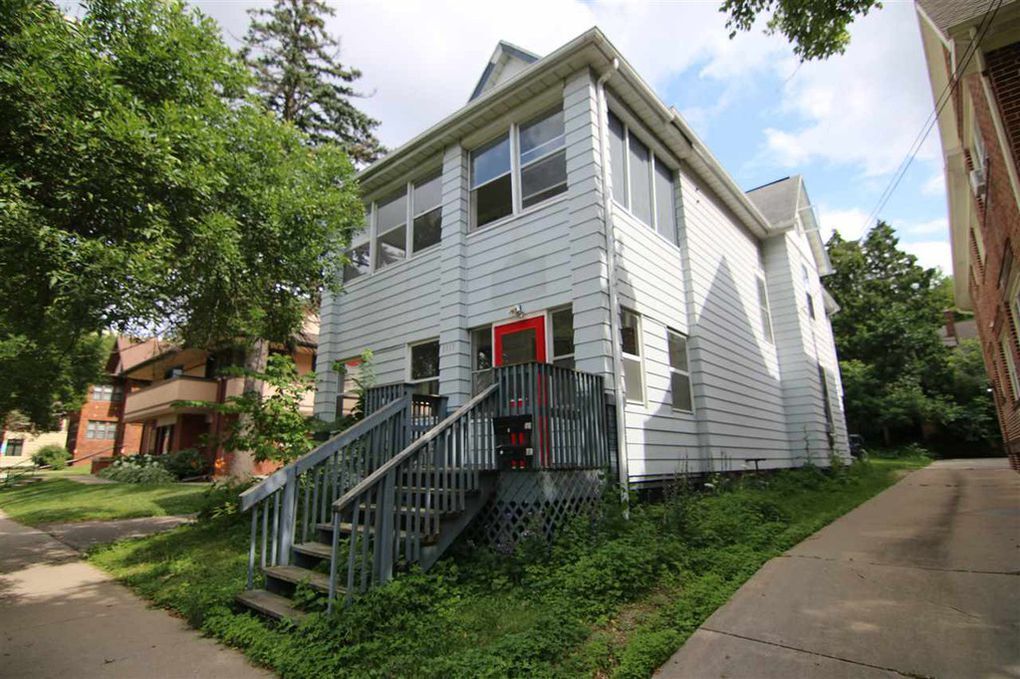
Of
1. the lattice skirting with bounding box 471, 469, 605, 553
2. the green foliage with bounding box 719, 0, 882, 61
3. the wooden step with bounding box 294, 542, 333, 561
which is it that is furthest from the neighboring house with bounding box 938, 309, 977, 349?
the wooden step with bounding box 294, 542, 333, 561

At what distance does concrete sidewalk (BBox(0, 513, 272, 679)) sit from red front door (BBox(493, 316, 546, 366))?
15.9 ft

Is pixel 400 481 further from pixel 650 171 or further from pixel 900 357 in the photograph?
pixel 900 357

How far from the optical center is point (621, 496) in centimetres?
607

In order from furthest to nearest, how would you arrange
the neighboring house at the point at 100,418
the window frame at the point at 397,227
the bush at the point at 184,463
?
the neighboring house at the point at 100,418 < the bush at the point at 184,463 < the window frame at the point at 397,227

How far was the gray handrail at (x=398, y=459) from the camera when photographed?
374 cm

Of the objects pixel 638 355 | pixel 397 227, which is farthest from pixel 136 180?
pixel 638 355

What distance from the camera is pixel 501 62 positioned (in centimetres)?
955

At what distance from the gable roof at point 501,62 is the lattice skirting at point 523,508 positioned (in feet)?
23.1

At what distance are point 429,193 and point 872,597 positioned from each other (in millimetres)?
8700

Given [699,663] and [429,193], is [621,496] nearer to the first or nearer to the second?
[699,663]

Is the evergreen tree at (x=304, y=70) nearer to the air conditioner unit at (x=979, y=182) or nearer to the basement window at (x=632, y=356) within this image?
the basement window at (x=632, y=356)

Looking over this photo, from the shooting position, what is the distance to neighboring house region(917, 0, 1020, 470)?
5969mm

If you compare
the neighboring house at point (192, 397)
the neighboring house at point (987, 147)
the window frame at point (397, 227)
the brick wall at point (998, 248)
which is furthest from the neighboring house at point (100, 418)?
the brick wall at point (998, 248)

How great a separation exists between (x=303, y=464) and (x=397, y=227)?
6.51 metres
